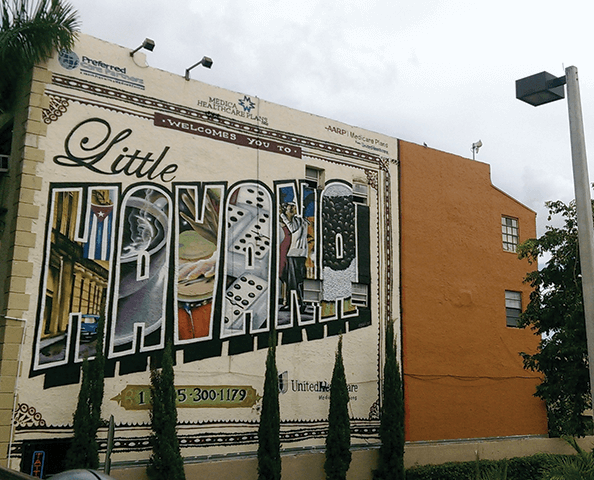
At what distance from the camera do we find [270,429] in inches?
589

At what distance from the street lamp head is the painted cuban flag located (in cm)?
895

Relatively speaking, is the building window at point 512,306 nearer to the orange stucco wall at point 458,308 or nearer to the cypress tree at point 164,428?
the orange stucco wall at point 458,308

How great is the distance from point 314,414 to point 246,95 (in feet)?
26.8

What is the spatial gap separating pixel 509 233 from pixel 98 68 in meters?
14.2

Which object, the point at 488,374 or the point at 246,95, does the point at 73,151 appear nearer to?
the point at 246,95

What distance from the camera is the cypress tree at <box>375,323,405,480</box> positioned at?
1678 centimetres

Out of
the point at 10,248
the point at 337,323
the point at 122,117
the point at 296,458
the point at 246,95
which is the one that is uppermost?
the point at 246,95

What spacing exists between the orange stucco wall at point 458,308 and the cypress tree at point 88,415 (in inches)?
343

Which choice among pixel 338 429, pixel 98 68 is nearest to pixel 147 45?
pixel 98 68

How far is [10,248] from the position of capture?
13195 millimetres

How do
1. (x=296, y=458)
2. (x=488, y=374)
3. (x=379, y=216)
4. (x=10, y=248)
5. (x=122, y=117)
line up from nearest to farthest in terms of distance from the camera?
(x=10, y=248)
(x=122, y=117)
(x=296, y=458)
(x=379, y=216)
(x=488, y=374)

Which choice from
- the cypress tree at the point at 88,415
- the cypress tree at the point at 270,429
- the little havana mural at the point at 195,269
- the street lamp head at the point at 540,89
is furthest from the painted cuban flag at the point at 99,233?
the street lamp head at the point at 540,89

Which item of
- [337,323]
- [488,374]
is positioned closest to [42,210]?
[337,323]

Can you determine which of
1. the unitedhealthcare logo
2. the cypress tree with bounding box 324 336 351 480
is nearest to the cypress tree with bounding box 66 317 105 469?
the unitedhealthcare logo
